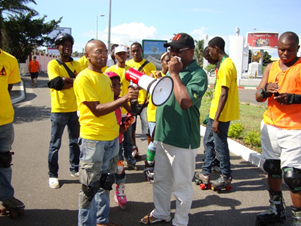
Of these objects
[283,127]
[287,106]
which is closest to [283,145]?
[283,127]

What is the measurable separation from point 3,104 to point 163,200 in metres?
2.24

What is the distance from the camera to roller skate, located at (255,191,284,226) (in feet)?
10.4

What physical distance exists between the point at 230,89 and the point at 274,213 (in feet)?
6.00

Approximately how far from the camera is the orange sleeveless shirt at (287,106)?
3.03 metres

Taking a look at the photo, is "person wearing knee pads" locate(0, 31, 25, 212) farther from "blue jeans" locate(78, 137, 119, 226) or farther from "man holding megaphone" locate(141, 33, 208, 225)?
"man holding megaphone" locate(141, 33, 208, 225)

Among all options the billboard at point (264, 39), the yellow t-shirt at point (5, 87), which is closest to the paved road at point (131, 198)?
the yellow t-shirt at point (5, 87)

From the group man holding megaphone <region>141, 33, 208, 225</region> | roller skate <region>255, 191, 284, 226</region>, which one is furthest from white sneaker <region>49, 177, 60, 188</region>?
roller skate <region>255, 191, 284, 226</region>

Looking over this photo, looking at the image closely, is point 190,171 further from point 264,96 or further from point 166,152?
point 264,96

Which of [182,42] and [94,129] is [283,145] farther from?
[94,129]

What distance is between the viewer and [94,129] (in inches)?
108

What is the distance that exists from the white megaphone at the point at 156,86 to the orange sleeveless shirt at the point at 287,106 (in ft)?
4.68

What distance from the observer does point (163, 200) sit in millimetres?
3143

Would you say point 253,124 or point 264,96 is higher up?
point 264,96

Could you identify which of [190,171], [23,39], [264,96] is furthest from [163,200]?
[23,39]
